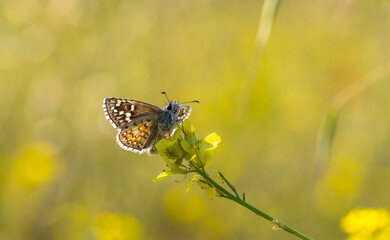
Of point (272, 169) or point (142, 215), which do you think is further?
point (272, 169)

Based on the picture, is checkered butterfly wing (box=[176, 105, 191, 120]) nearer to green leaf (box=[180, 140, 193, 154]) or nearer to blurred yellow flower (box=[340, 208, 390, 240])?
green leaf (box=[180, 140, 193, 154])

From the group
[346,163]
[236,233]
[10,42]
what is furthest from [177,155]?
[346,163]

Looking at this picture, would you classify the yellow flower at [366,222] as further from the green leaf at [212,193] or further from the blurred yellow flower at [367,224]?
the green leaf at [212,193]

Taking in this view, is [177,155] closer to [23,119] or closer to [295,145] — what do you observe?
[23,119]

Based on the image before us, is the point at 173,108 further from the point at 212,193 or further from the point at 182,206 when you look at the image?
the point at 182,206

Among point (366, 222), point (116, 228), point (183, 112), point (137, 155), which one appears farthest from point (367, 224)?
point (137, 155)

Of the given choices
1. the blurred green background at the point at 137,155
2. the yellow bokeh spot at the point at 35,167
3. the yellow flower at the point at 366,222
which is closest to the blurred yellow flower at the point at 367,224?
the yellow flower at the point at 366,222
